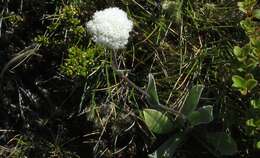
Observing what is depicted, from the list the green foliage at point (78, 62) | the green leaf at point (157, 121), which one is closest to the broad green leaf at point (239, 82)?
the green leaf at point (157, 121)

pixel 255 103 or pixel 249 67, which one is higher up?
pixel 249 67

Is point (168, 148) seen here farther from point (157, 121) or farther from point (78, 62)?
point (78, 62)

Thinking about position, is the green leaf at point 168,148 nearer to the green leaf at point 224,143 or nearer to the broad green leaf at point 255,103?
the green leaf at point 224,143

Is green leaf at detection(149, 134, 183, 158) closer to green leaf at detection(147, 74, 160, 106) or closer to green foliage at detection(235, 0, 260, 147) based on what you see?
green leaf at detection(147, 74, 160, 106)

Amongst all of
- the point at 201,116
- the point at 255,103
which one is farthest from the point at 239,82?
the point at 201,116

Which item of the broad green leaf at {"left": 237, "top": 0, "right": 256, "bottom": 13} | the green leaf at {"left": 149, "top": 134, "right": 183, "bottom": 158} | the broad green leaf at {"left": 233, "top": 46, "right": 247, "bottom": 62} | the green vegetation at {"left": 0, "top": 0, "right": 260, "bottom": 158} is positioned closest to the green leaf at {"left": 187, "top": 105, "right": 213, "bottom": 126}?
the green vegetation at {"left": 0, "top": 0, "right": 260, "bottom": 158}

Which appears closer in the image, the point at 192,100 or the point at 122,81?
the point at 192,100
